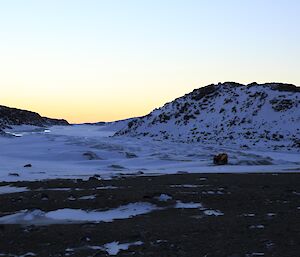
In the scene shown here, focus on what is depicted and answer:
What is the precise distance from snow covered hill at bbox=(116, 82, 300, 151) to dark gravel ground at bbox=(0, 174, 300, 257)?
2573 cm

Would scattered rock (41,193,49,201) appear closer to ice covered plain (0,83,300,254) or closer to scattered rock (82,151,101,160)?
ice covered plain (0,83,300,254)

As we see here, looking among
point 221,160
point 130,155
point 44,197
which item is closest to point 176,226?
point 44,197

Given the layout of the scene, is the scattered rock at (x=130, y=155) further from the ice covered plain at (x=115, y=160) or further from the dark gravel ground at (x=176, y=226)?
the dark gravel ground at (x=176, y=226)

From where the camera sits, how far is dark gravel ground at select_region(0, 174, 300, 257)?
26.7ft

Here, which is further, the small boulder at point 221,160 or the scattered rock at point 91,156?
the scattered rock at point 91,156

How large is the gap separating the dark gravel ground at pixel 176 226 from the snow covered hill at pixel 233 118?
84.4ft

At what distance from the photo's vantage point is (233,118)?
5569cm

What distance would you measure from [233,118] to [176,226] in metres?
46.7

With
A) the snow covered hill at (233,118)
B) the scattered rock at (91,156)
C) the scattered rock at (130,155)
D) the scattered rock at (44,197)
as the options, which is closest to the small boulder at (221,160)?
the scattered rock at (130,155)

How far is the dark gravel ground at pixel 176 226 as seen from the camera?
26.7ft

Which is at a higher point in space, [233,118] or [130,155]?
[233,118]

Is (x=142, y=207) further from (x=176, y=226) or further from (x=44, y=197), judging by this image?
(x=44, y=197)

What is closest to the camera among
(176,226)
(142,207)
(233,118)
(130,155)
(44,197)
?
(176,226)

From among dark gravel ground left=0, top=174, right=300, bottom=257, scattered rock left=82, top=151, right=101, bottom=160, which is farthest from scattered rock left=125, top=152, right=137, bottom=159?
dark gravel ground left=0, top=174, right=300, bottom=257
